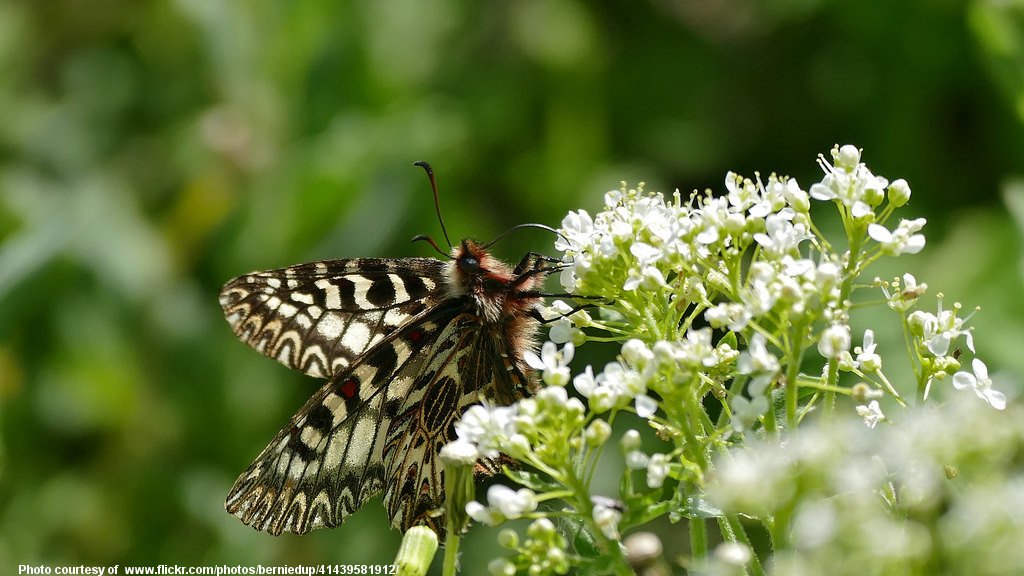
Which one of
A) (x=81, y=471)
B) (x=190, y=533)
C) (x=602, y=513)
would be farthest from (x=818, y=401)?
(x=81, y=471)

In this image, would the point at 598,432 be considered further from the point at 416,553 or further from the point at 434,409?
the point at 434,409

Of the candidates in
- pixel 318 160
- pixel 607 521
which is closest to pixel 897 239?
pixel 607 521

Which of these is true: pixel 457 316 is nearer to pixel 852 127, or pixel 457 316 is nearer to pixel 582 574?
pixel 582 574

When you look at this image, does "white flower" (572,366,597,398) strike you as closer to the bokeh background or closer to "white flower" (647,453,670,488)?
"white flower" (647,453,670,488)

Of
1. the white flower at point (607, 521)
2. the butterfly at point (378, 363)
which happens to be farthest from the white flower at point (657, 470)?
the butterfly at point (378, 363)

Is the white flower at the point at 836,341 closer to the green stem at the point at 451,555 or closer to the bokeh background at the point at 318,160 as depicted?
the green stem at the point at 451,555

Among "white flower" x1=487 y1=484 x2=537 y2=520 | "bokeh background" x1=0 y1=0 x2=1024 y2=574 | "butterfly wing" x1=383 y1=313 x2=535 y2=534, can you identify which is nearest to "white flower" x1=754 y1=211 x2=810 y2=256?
"white flower" x1=487 y1=484 x2=537 y2=520
